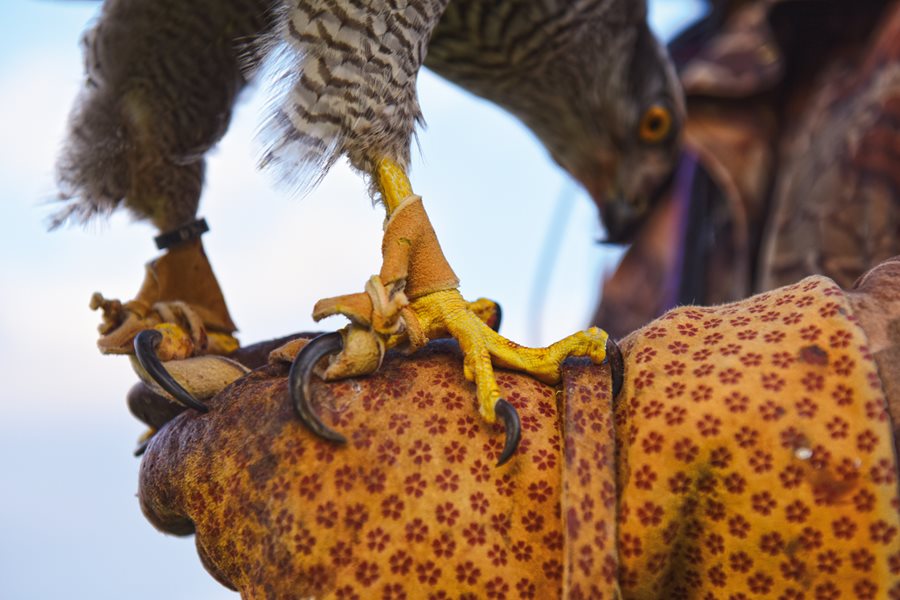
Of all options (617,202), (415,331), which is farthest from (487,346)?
(617,202)

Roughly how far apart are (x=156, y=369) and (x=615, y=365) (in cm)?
67

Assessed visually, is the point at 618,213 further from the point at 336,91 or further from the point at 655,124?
the point at 336,91

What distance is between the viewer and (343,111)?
4.67ft

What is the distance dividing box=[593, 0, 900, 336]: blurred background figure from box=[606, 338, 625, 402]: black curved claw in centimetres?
229

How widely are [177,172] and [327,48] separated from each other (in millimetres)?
729

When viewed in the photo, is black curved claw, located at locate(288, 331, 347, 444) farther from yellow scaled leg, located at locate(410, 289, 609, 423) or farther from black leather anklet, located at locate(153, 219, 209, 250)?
black leather anklet, located at locate(153, 219, 209, 250)

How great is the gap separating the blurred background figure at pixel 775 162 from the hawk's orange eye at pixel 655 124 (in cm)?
67

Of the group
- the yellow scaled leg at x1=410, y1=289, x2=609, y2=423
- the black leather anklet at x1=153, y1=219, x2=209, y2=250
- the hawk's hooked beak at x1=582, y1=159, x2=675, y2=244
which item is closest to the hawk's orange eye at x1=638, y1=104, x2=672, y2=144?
the hawk's hooked beak at x1=582, y1=159, x2=675, y2=244

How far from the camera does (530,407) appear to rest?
3.87 feet

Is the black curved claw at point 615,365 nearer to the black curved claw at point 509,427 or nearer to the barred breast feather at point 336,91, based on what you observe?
the black curved claw at point 509,427

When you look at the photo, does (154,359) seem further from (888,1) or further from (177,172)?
(888,1)

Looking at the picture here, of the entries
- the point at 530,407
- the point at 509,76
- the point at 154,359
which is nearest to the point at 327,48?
the point at 154,359

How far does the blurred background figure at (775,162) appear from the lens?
10.9ft

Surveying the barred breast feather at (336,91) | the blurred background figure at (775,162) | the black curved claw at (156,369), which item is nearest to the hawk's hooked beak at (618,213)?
the blurred background figure at (775,162)
